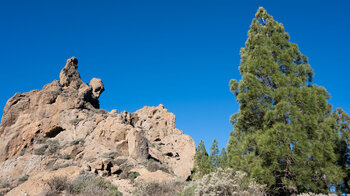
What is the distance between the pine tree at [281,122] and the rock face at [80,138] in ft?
34.7

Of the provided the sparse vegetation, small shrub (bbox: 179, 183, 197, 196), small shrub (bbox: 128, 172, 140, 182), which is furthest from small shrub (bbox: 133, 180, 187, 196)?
small shrub (bbox: 128, 172, 140, 182)

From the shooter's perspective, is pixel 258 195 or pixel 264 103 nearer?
pixel 258 195

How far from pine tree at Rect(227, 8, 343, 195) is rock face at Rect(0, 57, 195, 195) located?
10.6 m

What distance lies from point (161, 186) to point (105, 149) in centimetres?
1569

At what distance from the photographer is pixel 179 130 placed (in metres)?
44.7

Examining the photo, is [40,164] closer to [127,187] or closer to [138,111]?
[127,187]

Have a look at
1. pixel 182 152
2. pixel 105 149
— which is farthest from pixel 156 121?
pixel 105 149

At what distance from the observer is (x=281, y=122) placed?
8516mm

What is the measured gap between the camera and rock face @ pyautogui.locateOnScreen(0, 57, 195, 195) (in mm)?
25203

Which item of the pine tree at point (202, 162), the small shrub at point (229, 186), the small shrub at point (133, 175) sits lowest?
the small shrub at point (229, 186)

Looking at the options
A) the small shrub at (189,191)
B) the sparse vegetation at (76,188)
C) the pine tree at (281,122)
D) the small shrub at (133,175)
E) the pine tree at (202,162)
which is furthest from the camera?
the pine tree at (202,162)

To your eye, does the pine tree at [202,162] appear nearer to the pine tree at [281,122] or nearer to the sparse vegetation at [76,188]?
the sparse vegetation at [76,188]

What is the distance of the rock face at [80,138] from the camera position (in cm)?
2520

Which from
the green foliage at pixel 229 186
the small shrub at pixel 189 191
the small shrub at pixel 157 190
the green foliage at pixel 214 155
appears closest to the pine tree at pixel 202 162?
the green foliage at pixel 214 155
